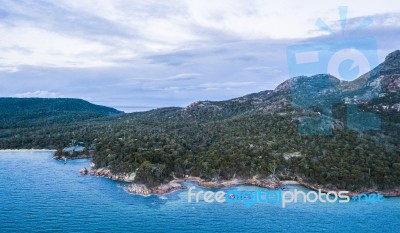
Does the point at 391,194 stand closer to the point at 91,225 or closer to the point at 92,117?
the point at 91,225

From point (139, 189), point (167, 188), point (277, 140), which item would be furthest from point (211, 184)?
point (277, 140)

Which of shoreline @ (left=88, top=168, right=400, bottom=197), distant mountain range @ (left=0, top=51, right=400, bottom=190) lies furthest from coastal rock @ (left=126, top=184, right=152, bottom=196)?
distant mountain range @ (left=0, top=51, right=400, bottom=190)

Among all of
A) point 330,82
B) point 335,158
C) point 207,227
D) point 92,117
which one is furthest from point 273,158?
point 92,117

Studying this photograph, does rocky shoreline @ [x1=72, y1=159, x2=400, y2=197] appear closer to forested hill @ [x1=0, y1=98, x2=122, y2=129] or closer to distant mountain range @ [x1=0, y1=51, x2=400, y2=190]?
distant mountain range @ [x1=0, y1=51, x2=400, y2=190]

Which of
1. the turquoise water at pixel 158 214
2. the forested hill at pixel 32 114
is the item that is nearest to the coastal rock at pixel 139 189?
the turquoise water at pixel 158 214

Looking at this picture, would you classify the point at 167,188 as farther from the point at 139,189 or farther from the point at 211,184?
the point at 211,184
